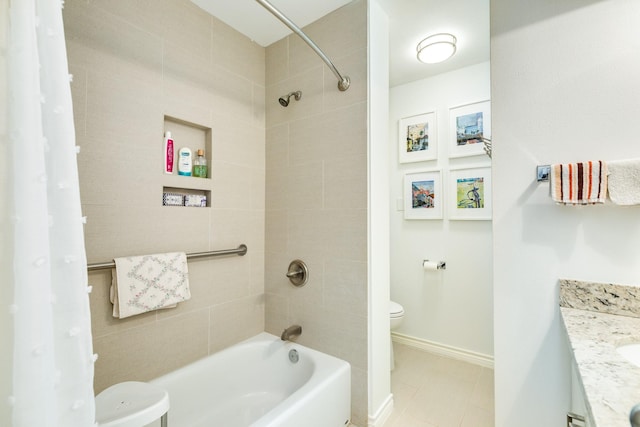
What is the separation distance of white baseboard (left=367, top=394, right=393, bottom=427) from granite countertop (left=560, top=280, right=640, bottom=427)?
1109 mm

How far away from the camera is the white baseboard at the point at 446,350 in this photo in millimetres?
2178

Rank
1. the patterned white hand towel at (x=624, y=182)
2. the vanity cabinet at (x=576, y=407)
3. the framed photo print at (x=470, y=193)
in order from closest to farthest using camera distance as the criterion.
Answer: the vanity cabinet at (x=576, y=407), the patterned white hand towel at (x=624, y=182), the framed photo print at (x=470, y=193)

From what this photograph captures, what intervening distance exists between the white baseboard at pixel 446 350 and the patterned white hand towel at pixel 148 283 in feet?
6.65

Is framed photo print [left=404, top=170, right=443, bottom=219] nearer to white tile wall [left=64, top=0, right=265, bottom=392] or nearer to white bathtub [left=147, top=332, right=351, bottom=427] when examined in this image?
white tile wall [left=64, top=0, right=265, bottom=392]

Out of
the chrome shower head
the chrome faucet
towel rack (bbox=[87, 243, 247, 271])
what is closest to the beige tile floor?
the chrome faucet

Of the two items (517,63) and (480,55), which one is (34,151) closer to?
(517,63)

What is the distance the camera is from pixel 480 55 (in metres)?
2.14

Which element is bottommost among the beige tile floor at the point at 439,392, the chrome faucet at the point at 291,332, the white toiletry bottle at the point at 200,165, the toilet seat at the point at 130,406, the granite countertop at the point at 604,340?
the beige tile floor at the point at 439,392

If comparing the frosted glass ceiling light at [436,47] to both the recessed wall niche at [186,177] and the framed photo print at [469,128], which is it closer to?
the framed photo print at [469,128]

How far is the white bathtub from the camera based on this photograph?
1272mm

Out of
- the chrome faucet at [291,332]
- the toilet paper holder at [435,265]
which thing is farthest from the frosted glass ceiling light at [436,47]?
the chrome faucet at [291,332]

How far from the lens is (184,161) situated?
1549 mm

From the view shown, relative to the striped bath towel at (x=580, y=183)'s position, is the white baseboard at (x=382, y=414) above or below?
below

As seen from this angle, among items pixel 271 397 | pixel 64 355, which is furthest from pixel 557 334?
pixel 64 355
